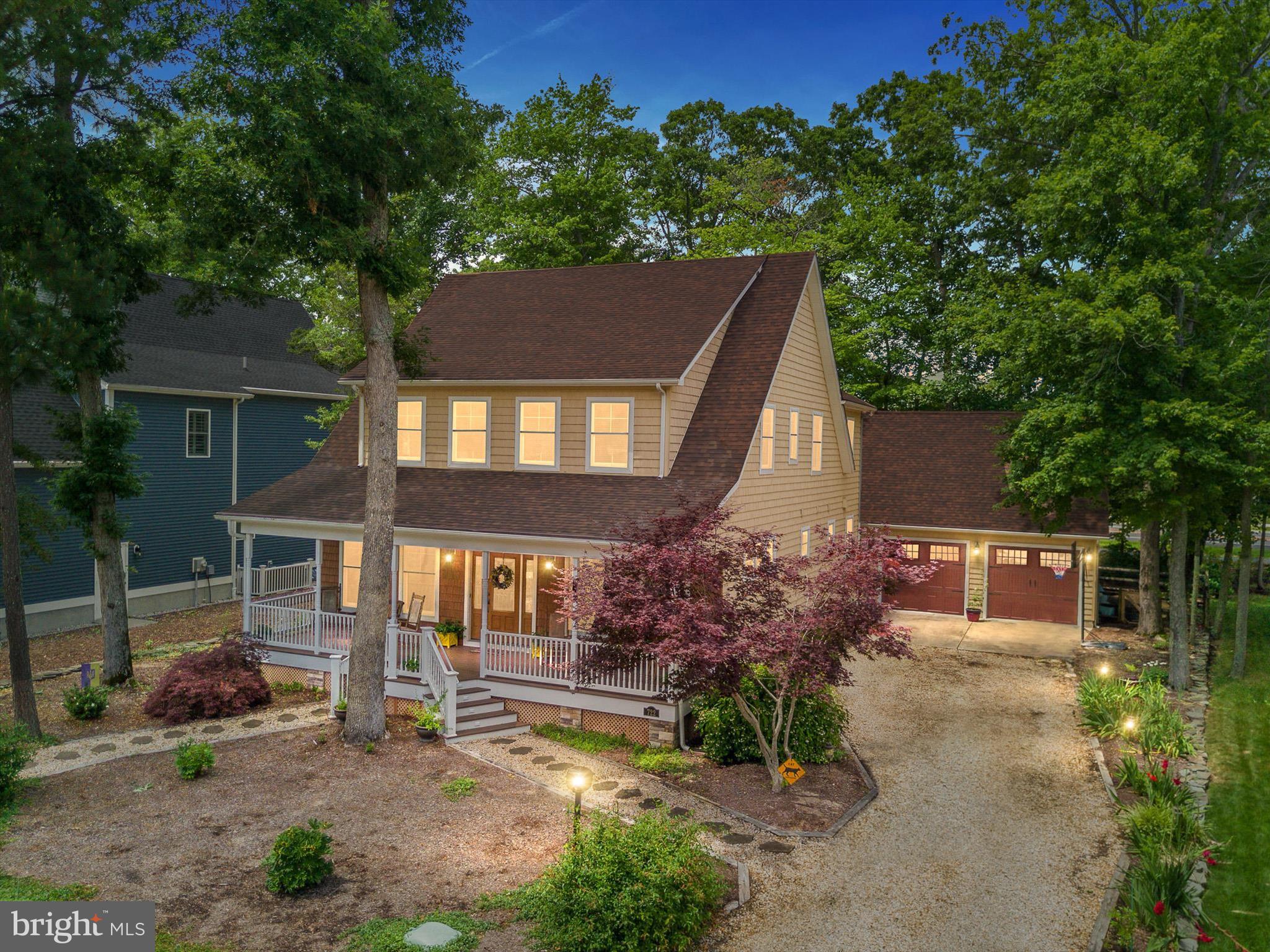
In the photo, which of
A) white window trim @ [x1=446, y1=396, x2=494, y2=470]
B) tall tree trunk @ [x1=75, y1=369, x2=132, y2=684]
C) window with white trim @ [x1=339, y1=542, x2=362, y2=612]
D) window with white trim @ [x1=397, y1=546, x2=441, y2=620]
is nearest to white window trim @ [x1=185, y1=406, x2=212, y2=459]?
tall tree trunk @ [x1=75, y1=369, x2=132, y2=684]

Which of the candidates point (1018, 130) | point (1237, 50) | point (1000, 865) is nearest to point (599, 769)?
point (1000, 865)

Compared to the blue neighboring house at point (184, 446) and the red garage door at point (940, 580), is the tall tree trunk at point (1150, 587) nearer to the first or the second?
the red garage door at point (940, 580)

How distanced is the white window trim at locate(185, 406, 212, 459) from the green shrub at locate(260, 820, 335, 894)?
64.6ft

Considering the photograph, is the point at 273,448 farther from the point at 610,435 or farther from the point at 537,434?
the point at 610,435

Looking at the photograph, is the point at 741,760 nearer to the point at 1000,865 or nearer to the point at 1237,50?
the point at 1000,865

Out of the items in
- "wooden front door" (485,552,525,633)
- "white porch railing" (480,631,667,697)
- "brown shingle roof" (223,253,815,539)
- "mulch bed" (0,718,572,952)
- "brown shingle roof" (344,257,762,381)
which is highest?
"brown shingle roof" (344,257,762,381)

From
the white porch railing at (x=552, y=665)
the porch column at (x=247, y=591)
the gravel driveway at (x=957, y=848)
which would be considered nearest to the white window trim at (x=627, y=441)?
the white porch railing at (x=552, y=665)

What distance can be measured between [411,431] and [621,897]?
13.8 m

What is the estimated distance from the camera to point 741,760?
13172 millimetres

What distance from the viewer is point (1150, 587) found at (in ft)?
72.4

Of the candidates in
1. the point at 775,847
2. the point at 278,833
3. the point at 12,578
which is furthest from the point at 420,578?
the point at 775,847

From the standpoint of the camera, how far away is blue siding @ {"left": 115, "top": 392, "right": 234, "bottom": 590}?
77.9ft

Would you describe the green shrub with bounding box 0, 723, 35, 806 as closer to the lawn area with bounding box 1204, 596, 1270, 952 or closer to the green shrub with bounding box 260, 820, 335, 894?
the green shrub with bounding box 260, 820, 335, 894

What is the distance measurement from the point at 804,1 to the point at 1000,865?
3226cm
